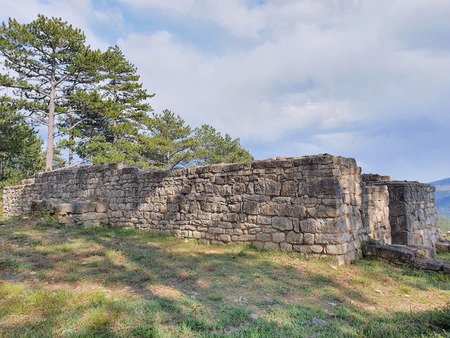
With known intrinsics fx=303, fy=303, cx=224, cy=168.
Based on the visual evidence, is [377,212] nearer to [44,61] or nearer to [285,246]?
[285,246]

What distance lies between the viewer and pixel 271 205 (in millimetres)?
7020

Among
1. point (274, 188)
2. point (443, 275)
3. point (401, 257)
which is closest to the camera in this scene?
point (443, 275)

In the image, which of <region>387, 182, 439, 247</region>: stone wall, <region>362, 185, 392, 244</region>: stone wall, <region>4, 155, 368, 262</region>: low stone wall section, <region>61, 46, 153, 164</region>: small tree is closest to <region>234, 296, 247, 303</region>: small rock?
<region>4, 155, 368, 262</region>: low stone wall section

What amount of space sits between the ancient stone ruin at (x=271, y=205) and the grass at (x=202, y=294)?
0.51 meters

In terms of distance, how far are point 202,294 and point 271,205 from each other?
3.12m

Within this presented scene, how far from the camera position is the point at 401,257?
21.0 ft

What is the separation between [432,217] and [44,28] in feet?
82.1

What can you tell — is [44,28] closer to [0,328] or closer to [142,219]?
[142,219]

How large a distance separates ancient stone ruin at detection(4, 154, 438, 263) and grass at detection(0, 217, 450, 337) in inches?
20.2

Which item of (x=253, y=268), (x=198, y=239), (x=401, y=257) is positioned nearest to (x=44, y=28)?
(x=198, y=239)

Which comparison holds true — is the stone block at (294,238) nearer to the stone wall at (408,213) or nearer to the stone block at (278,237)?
the stone block at (278,237)

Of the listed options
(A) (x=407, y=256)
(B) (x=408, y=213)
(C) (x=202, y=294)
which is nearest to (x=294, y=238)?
(A) (x=407, y=256)

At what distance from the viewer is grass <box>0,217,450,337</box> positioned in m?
3.30

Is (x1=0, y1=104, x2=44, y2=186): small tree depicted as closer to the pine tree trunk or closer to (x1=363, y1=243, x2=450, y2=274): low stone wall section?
the pine tree trunk
